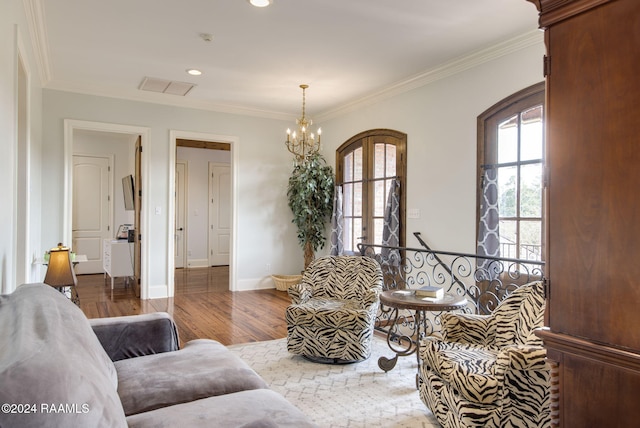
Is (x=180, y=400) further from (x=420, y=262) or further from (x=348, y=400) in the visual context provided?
(x=420, y=262)

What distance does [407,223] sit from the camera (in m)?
5.06

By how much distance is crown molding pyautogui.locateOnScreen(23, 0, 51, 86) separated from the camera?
323cm

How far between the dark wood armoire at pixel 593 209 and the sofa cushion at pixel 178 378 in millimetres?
1257

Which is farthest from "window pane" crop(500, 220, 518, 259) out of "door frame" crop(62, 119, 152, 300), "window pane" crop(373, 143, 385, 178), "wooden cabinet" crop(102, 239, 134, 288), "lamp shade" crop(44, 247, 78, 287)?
"wooden cabinet" crop(102, 239, 134, 288)

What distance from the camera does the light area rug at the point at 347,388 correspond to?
2498 millimetres

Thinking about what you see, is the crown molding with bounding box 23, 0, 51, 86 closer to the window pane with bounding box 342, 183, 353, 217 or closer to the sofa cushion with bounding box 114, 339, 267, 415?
the sofa cushion with bounding box 114, 339, 267, 415

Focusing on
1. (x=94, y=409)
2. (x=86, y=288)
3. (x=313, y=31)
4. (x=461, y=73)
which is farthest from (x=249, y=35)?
(x=86, y=288)

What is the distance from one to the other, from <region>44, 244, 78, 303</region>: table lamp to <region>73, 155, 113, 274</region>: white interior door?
18.0 ft

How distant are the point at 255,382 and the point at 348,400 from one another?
1071mm

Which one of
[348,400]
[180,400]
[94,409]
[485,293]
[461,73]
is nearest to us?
[94,409]

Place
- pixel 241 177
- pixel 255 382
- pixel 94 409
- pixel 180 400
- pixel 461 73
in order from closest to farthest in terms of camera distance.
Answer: pixel 94 409 → pixel 180 400 → pixel 255 382 → pixel 461 73 → pixel 241 177

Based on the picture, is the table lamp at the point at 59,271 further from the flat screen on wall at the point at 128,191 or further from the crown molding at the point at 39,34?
the flat screen on wall at the point at 128,191

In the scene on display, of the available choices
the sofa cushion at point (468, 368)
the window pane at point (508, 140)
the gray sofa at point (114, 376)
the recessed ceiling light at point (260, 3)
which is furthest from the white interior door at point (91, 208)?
the sofa cushion at point (468, 368)

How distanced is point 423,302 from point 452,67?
277 centimetres
